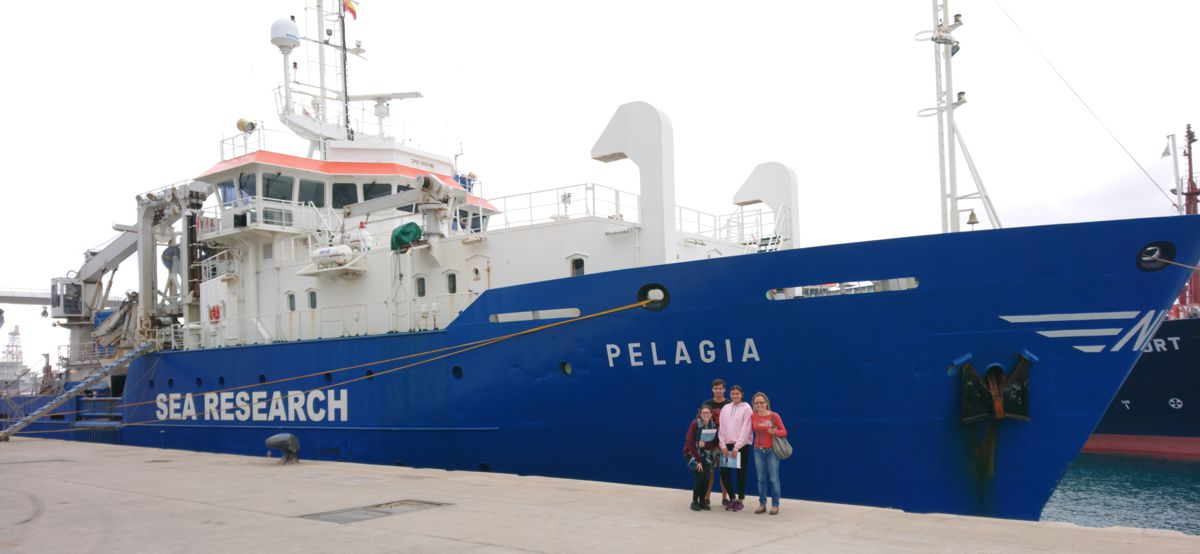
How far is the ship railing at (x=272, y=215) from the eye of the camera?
51.5ft

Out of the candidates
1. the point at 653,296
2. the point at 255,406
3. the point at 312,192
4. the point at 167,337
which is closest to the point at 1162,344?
the point at 653,296

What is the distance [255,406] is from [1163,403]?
1933 centimetres

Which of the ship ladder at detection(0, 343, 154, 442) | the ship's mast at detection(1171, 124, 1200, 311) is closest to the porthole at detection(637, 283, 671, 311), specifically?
the ship ladder at detection(0, 343, 154, 442)

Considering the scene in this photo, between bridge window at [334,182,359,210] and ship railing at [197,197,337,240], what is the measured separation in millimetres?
323

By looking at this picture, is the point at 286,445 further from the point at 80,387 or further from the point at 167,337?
the point at 80,387

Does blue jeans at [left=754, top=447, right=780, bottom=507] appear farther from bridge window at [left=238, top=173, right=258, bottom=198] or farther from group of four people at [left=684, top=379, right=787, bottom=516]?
bridge window at [left=238, top=173, right=258, bottom=198]

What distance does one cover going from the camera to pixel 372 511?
7.72m

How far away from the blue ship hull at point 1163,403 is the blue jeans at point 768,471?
15.8m

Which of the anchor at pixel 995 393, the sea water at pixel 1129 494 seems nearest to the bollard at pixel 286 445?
the anchor at pixel 995 393

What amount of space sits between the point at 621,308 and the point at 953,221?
445 centimetres

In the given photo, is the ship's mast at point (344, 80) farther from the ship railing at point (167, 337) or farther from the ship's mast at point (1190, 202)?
the ship's mast at point (1190, 202)

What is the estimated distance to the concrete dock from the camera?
6.05 meters

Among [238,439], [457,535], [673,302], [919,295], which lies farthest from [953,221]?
[238,439]

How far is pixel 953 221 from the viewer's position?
35.5 feet
